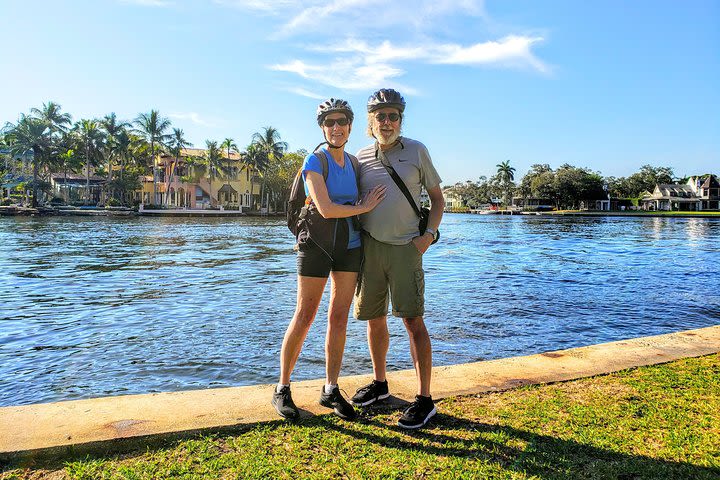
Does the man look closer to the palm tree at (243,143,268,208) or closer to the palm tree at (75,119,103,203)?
the palm tree at (75,119,103,203)

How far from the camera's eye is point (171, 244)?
26922mm

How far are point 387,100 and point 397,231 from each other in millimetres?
873

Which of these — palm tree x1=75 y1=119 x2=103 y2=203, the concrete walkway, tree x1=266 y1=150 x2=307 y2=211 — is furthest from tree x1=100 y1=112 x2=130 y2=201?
the concrete walkway

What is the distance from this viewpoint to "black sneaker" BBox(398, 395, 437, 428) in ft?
11.3

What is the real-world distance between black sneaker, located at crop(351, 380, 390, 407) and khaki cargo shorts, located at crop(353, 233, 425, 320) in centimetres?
52

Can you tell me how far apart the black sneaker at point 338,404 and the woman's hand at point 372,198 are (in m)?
1.26

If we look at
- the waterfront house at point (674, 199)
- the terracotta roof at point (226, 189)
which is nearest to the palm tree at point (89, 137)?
the terracotta roof at point (226, 189)

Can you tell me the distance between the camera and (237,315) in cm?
947

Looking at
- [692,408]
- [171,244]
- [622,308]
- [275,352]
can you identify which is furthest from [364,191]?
[171,244]

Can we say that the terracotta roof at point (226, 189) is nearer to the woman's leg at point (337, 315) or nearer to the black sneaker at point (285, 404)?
the woman's leg at point (337, 315)

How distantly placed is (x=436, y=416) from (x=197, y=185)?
8034 centimetres

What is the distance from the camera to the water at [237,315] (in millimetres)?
6188

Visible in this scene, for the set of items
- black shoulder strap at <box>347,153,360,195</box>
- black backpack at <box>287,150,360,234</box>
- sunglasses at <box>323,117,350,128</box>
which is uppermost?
sunglasses at <box>323,117,350,128</box>

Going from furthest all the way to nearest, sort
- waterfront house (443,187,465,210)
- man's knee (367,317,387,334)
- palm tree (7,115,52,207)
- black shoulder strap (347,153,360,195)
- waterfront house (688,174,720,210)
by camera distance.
Answer: waterfront house (443,187,465,210)
waterfront house (688,174,720,210)
palm tree (7,115,52,207)
man's knee (367,317,387,334)
black shoulder strap (347,153,360,195)
